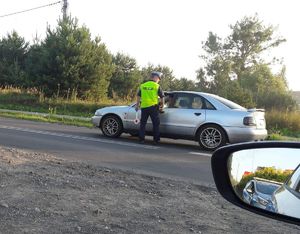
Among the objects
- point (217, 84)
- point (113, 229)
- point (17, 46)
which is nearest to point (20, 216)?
point (113, 229)

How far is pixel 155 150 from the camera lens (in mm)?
11172

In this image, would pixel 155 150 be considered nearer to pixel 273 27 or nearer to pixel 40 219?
pixel 40 219

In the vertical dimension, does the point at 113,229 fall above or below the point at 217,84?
below

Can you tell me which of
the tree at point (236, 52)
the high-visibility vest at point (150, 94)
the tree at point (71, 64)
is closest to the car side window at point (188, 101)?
the high-visibility vest at point (150, 94)

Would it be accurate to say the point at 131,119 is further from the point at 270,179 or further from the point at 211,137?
the point at 270,179

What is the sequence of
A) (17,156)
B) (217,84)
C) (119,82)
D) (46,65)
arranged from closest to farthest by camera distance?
(17,156) < (46,65) < (119,82) < (217,84)

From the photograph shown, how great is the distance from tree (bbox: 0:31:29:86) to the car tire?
94.4 ft

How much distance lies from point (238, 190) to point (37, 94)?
30.2m

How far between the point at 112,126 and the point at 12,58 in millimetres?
32152

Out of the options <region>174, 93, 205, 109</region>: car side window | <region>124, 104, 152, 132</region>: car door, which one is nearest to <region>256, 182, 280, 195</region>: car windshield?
<region>174, 93, 205, 109</region>: car side window

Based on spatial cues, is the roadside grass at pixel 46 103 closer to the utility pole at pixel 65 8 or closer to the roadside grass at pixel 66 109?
the roadside grass at pixel 66 109

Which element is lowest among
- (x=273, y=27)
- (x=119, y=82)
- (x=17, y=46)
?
(x=119, y=82)

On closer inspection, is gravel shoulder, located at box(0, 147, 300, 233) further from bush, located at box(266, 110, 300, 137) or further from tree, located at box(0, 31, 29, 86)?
tree, located at box(0, 31, 29, 86)

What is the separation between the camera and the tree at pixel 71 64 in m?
30.8
